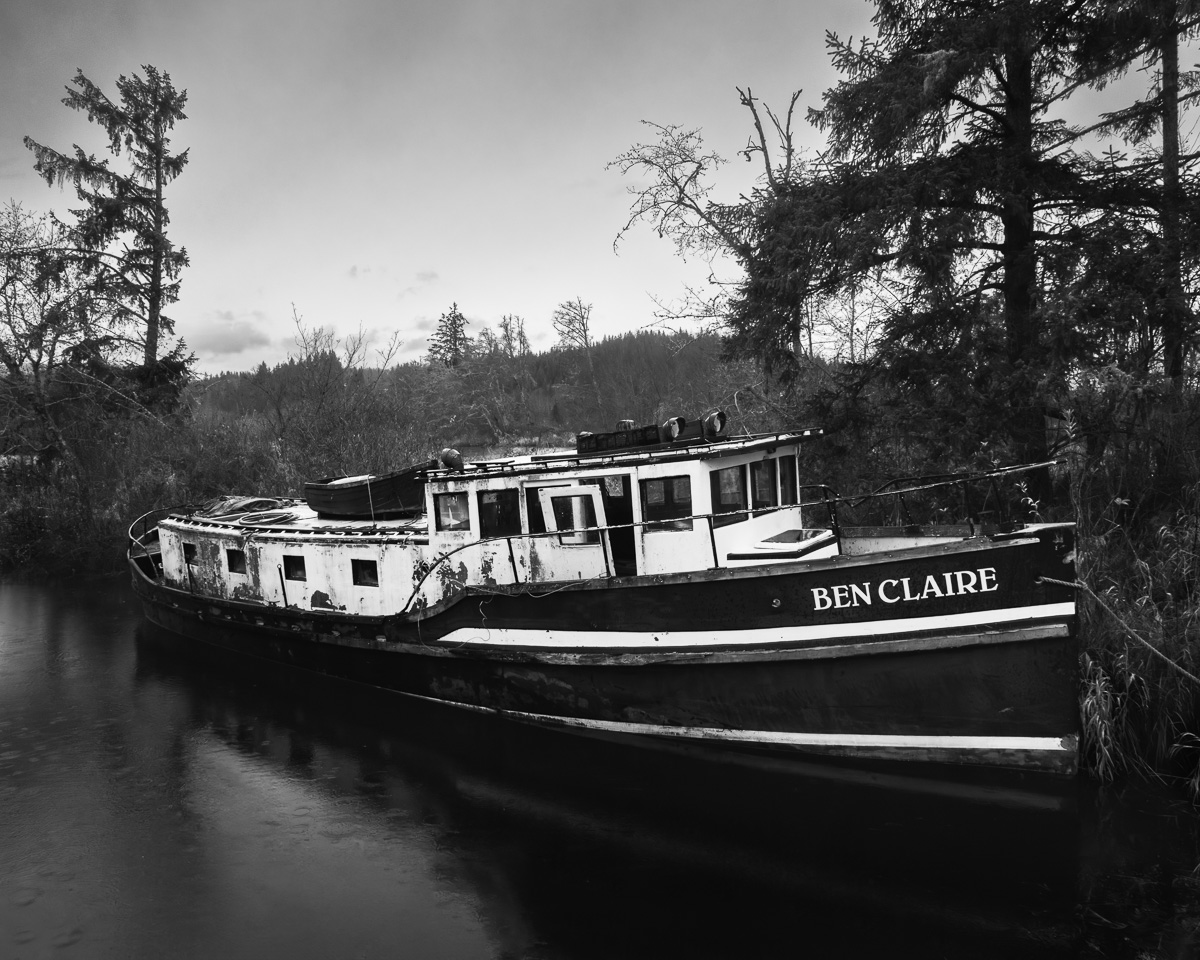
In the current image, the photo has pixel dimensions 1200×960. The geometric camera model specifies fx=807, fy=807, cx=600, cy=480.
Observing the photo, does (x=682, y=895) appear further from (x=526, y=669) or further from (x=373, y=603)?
(x=373, y=603)

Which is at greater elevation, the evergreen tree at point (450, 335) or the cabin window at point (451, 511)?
the evergreen tree at point (450, 335)

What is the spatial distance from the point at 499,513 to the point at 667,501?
218cm

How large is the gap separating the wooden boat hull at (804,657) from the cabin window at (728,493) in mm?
1021

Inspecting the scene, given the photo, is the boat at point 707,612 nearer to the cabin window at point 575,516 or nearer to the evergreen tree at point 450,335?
the cabin window at point 575,516

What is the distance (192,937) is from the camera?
644 centimetres

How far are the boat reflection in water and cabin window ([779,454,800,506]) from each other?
11.3ft

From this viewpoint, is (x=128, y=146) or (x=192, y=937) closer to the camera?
(x=192, y=937)

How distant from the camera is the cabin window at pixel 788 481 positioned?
1019cm

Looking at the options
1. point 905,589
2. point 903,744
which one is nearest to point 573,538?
point 905,589

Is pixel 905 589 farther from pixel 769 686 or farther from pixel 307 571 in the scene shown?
pixel 307 571

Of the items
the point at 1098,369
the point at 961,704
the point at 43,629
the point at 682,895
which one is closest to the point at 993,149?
the point at 1098,369

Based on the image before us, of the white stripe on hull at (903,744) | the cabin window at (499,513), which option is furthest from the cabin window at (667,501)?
the white stripe on hull at (903,744)

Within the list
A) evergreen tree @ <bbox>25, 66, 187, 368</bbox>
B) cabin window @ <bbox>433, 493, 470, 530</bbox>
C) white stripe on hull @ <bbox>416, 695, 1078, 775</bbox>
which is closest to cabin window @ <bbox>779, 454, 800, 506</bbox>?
white stripe on hull @ <bbox>416, 695, 1078, 775</bbox>

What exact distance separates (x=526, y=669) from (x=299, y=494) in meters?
16.3
